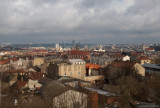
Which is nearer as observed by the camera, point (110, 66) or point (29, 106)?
point (29, 106)

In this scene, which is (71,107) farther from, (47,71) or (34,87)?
(47,71)

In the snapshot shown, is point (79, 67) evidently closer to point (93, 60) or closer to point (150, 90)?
point (150, 90)

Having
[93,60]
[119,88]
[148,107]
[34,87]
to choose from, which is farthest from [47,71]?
[93,60]

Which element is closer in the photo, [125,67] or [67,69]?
[67,69]

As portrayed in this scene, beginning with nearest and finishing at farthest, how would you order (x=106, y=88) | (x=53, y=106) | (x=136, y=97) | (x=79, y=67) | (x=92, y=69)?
1. (x=53, y=106)
2. (x=136, y=97)
3. (x=106, y=88)
4. (x=79, y=67)
5. (x=92, y=69)

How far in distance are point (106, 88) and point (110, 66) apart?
41.5 feet

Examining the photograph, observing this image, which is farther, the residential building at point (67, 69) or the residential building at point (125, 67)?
the residential building at point (125, 67)

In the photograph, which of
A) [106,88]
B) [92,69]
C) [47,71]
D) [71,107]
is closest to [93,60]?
[92,69]

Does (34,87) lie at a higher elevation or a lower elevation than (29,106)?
lower

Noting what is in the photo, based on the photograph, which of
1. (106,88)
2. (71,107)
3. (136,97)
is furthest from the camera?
(106,88)

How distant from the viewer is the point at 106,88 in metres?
21.1

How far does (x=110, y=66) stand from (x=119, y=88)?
14.4m

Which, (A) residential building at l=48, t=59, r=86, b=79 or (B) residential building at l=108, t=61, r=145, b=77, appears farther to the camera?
(B) residential building at l=108, t=61, r=145, b=77

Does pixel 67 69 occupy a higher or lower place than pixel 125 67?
lower
